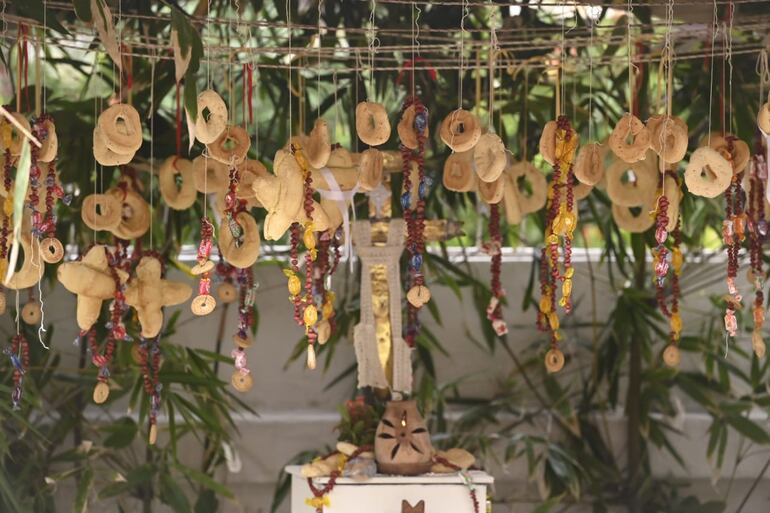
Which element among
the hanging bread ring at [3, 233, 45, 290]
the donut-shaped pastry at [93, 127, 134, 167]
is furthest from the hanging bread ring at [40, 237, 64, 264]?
the donut-shaped pastry at [93, 127, 134, 167]

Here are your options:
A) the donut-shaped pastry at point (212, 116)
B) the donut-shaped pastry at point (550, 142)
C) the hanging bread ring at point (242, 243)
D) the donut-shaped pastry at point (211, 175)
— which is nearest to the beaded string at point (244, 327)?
the hanging bread ring at point (242, 243)

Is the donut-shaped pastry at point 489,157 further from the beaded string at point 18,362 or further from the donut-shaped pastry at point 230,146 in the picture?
the beaded string at point 18,362

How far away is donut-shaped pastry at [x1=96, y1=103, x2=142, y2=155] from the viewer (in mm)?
2139

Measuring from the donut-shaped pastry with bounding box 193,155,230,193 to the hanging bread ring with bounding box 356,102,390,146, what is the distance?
0.36 m

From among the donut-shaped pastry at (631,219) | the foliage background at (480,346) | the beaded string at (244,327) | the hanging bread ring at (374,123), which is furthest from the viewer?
the foliage background at (480,346)

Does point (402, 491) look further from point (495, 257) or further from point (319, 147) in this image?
point (319, 147)

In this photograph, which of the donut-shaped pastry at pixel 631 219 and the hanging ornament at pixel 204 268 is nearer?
the hanging ornament at pixel 204 268

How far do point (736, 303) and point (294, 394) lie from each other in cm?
140

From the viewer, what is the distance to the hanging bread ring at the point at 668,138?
2203 mm

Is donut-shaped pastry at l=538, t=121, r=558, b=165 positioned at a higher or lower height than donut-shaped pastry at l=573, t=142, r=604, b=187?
higher

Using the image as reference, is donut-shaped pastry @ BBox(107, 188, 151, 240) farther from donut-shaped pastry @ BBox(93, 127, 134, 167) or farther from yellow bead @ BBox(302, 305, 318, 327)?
yellow bead @ BBox(302, 305, 318, 327)

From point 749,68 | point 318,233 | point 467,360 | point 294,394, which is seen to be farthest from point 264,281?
point 749,68

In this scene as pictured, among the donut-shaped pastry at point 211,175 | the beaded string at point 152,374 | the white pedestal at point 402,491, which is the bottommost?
the white pedestal at point 402,491

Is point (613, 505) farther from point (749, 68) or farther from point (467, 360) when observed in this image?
point (749, 68)
